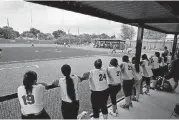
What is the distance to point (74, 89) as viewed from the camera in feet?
9.76

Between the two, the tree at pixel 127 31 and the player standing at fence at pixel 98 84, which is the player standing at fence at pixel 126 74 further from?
the tree at pixel 127 31

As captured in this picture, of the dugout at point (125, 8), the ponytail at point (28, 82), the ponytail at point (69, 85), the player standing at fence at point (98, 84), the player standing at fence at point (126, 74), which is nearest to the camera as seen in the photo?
the ponytail at point (28, 82)

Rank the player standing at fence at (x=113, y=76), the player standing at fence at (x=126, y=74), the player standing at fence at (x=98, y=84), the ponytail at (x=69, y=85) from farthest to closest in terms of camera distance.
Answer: the player standing at fence at (x=126, y=74)
the player standing at fence at (x=113, y=76)
the player standing at fence at (x=98, y=84)
the ponytail at (x=69, y=85)

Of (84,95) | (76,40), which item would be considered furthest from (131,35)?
(84,95)

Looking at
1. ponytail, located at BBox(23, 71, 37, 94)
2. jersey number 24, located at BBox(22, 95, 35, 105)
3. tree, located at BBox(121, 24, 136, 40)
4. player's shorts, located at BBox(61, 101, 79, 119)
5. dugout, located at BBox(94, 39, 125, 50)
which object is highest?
tree, located at BBox(121, 24, 136, 40)

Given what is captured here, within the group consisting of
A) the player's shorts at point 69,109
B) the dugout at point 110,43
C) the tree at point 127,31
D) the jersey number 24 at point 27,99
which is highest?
the tree at point 127,31

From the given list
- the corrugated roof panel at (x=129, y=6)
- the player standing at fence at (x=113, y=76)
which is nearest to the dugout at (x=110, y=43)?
the corrugated roof panel at (x=129, y=6)

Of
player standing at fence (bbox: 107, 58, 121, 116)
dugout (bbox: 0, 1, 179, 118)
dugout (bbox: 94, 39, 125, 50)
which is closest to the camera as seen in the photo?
dugout (bbox: 0, 1, 179, 118)

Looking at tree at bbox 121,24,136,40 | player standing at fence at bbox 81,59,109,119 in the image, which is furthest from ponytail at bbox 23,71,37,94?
tree at bbox 121,24,136,40

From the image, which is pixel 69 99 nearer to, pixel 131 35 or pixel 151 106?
pixel 151 106

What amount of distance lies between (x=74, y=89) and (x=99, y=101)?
940 mm

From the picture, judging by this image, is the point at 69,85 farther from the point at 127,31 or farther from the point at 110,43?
the point at 127,31

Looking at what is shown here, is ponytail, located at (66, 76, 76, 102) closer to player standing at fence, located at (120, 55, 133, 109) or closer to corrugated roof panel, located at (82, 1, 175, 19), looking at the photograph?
corrugated roof panel, located at (82, 1, 175, 19)

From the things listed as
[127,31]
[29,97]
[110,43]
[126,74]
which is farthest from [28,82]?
[127,31]
